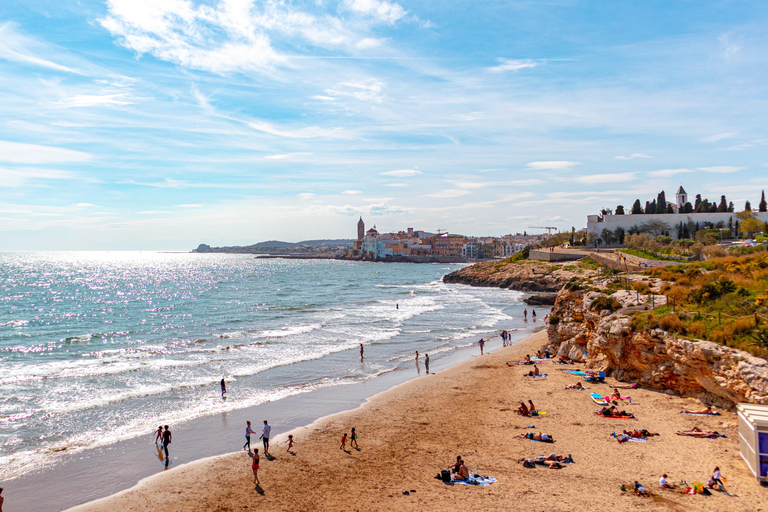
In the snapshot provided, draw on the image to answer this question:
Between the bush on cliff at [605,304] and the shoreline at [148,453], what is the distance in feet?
39.8

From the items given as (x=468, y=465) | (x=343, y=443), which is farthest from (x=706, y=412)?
(x=343, y=443)

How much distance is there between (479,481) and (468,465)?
4.23 ft

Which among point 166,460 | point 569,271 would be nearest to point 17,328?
point 166,460

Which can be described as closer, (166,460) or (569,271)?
(166,460)

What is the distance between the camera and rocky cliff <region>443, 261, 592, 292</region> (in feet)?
224

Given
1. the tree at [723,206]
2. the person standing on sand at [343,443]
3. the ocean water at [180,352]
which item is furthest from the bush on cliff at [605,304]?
the tree at [723,206]

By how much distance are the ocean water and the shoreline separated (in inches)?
30.0

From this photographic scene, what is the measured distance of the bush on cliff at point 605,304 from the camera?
79.9ft

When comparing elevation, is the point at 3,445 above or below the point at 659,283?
below

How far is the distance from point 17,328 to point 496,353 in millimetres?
43734

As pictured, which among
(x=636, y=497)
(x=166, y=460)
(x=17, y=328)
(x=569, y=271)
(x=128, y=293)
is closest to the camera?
(x=636, y=497)

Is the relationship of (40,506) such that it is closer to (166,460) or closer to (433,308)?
(166,460)

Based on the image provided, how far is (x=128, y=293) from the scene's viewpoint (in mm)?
82062

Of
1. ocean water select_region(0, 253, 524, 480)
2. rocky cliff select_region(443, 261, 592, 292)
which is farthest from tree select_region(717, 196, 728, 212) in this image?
ocean water select_region(0, 253, 524, 480)
